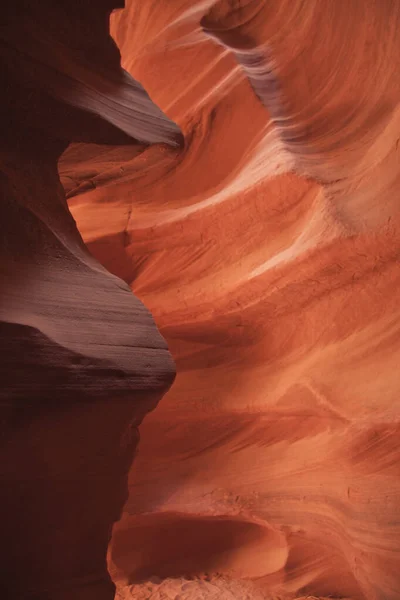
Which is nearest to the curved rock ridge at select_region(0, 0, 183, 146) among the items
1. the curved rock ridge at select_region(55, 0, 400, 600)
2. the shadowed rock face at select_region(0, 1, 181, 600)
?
the shadowed rock face at select_region(0, 1, 181, 600)

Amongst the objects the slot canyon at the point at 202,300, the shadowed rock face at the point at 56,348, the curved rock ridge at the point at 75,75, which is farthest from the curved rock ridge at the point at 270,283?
the shadowed rock face at the point at 56,348

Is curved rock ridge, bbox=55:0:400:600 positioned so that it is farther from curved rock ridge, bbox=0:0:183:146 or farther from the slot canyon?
curved rock ridge, bbox=0:0:183:146

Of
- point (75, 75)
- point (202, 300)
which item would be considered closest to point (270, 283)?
point (202, 300)

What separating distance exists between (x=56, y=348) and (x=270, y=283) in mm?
1153

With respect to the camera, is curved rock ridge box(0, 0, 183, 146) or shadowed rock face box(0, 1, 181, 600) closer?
shadowed rock face box(0, 1, 181, 600)

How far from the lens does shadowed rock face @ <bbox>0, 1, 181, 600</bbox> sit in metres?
1.28

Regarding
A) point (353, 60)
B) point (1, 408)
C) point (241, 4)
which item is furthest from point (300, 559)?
point (241, 4)

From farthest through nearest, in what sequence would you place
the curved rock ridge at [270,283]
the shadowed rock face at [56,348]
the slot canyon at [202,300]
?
the curved rock ridge at [270,283]
the slot canyon at [202,300]
the shadowed rock face at [56,348]

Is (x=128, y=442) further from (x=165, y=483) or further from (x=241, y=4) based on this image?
(x=241, y=4)

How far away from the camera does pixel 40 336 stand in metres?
1.25

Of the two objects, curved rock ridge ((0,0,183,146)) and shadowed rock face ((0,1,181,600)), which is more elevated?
curved rock ridge ((0,0,183,146))

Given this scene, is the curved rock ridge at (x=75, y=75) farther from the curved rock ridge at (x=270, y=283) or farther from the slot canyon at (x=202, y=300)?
the curved rock ridge at (x=270, y=283)

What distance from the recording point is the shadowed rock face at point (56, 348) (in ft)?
4.18

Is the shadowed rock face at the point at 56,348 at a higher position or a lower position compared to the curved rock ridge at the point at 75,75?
lower
